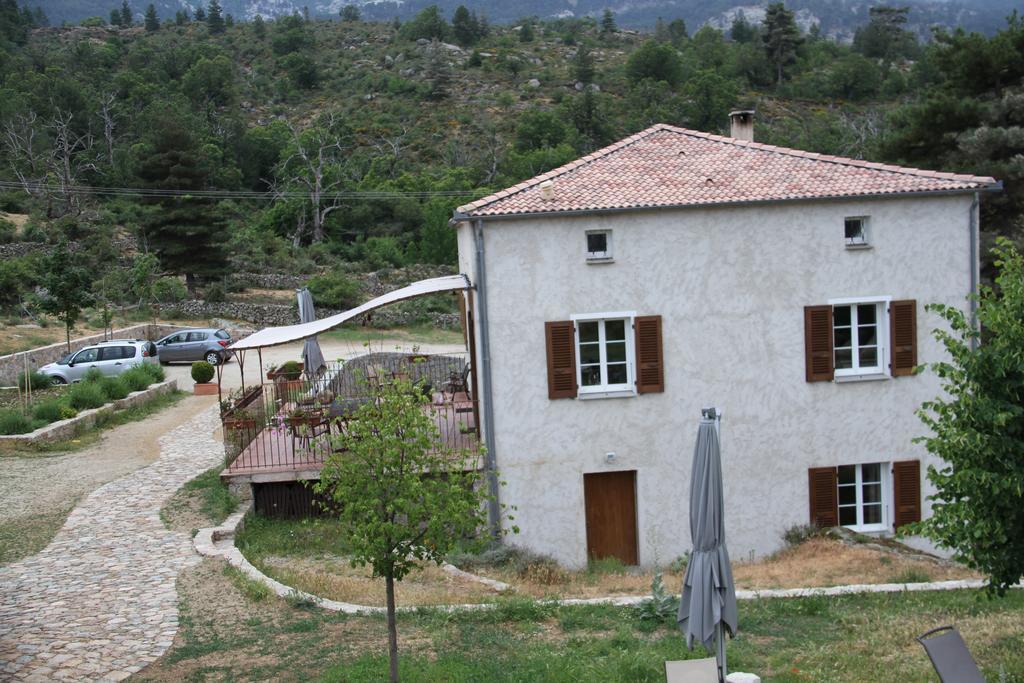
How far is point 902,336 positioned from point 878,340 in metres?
0.38

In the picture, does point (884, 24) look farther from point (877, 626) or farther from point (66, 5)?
point (66, 5)

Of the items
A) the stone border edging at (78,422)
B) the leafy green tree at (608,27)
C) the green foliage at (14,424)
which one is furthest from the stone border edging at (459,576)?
the leafy green tree at (608,27)

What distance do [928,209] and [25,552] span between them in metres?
14.8

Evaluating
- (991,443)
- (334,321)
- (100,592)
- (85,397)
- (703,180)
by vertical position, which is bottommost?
(100,592)

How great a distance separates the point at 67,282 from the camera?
2519 cm

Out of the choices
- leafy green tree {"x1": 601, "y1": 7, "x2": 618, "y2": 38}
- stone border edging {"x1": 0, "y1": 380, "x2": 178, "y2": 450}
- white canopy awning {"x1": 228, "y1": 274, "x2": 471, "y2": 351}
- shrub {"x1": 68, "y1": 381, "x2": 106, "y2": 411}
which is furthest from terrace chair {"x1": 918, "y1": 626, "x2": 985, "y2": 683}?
leafy green tree {"x1": 601, "y1": 7, "x2": 618, "y2": 38}

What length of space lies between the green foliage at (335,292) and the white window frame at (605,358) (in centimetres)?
2670

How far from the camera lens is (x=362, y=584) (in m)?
11.5

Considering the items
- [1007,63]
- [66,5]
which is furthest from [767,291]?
[66,5]

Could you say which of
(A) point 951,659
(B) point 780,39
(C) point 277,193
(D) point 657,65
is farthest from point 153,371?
(B) point 780,39

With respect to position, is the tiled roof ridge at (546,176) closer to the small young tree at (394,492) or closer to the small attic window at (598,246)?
the small attic window at (598,246)

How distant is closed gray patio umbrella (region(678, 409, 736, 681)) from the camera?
8234 millimetres

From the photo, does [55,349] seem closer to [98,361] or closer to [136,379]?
[98,361]

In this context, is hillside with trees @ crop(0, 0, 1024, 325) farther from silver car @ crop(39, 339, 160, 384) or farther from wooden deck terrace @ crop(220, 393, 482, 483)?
wooden deck terrace @ crop(220, 393, 482, 483)
